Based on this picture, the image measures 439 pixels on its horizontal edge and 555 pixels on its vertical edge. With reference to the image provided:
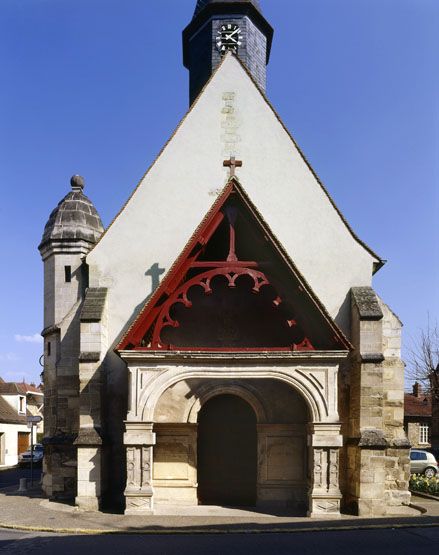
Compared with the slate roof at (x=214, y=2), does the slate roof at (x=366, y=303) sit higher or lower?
lower

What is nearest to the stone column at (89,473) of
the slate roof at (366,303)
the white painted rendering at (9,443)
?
the slate roof at (366,303)

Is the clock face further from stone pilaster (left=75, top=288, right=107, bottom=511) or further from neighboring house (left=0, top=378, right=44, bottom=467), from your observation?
neighboring house (left=0, top=378, right=44, bottom=467)

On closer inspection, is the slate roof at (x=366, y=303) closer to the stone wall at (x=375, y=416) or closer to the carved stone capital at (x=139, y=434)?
the stone wall at (x=375, y=416)

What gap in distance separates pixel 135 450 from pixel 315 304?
16.2ft

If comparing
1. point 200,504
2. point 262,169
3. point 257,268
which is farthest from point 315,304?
point 200,504

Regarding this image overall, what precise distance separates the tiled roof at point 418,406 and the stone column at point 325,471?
2925cm

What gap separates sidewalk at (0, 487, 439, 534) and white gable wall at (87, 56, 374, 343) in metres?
4.24

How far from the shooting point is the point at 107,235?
50.6ft

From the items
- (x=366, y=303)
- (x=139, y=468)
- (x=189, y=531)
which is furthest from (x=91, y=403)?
(x=366, y=303)

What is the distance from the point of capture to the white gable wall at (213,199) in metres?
15.2

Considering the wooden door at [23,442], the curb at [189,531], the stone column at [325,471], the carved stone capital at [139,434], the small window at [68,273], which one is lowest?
the wooden door at [23,442]

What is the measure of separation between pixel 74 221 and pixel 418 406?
3099cm

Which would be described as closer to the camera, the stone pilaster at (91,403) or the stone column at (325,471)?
the stone column at (325,471)

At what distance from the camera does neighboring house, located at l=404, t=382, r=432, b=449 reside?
131ft
